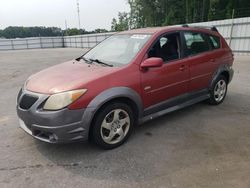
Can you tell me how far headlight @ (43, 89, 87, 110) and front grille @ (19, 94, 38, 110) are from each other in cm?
25

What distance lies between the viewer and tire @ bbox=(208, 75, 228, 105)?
→ 5.12m

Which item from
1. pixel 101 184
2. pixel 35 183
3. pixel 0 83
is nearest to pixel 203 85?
pixel 101 184

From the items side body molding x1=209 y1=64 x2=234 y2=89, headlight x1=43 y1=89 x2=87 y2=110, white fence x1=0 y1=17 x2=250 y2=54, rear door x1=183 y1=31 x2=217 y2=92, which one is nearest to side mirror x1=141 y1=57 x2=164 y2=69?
rear door x1=183 y1=31 x2=217 y2=92

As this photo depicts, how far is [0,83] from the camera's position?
9016 mm

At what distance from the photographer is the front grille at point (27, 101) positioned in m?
3.20

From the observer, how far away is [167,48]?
4.17 m

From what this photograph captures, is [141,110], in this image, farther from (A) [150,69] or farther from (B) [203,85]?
(B) [203,85]

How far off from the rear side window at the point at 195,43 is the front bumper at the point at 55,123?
2392mm

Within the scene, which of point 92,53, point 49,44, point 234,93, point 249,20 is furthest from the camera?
point 49,44

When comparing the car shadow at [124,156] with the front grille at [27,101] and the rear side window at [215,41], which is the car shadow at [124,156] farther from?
the rear side window at [215,41]

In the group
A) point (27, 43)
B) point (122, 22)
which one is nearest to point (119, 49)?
point (27, 43)

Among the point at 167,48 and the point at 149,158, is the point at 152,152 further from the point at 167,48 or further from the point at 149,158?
the point at 167,48

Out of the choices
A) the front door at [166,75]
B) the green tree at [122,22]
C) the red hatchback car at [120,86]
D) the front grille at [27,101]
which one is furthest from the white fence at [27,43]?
the front grille at [27,101]

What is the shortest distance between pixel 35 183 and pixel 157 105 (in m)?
2.14
